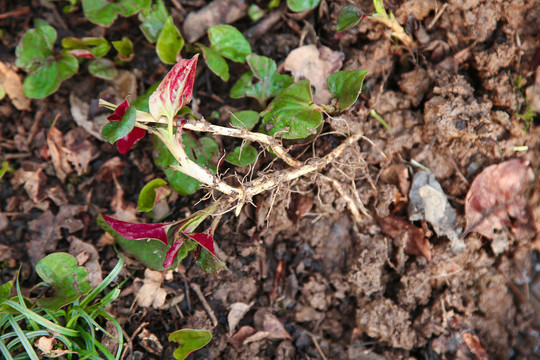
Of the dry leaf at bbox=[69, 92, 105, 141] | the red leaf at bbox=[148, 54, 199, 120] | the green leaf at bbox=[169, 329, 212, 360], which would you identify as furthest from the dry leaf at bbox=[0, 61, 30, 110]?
the green leaf at bbox=[169, 329, 212, 360]

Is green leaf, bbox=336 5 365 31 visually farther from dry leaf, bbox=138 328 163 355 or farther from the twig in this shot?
dry leaf, bbox=138 328 163 355

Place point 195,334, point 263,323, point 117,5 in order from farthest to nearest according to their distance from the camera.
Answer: point 117,5 → point 263,323 → point 195,334

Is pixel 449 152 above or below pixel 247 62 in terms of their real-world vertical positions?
below

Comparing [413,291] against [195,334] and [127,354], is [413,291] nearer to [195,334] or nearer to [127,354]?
[195,334]

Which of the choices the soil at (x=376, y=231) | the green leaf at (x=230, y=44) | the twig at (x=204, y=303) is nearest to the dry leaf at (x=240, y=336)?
the soil at (x=376, y=231)

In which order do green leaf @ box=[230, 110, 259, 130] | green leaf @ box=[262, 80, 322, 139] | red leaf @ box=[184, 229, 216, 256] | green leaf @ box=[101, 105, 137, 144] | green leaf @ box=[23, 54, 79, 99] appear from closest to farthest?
green leaf @ box=[101, 105, 137, 144] < red leaf @ box=[184, 229, 216, 256] < green leaf @ box=[262, 80, 322, 139] < green leaf @ box=[230, 110, 259, 130] < green leaf @ box=[23, 54, 79, 99]

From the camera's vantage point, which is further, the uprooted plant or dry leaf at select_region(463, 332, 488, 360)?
dry leaf at select_region(463, 332, 488, 360)

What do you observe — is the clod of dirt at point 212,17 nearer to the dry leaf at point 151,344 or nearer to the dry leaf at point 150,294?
the dry leaf at point 150,294

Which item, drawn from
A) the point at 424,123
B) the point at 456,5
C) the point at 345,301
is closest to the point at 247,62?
the point at 424,123
